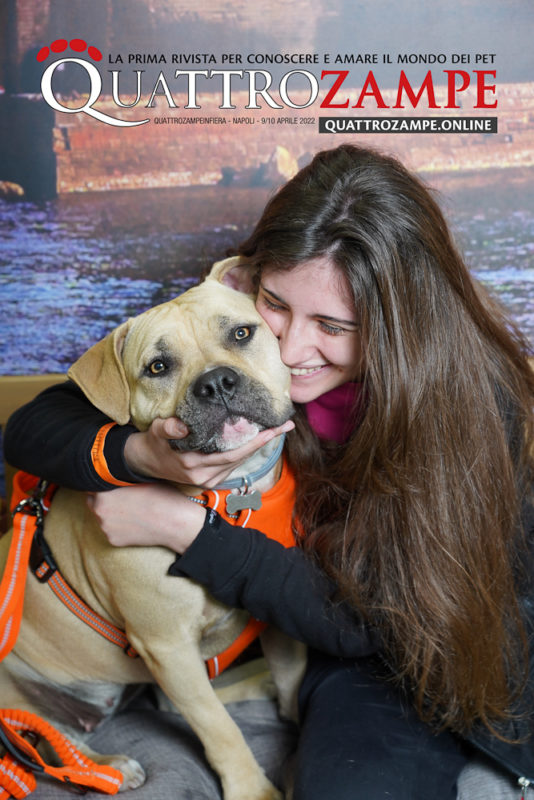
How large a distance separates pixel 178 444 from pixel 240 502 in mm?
321

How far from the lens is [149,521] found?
1899mm

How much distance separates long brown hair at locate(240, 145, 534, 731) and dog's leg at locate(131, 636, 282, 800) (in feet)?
1.42

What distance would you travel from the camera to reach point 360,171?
201 cm

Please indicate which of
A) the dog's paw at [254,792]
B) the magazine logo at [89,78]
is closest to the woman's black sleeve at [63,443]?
the dog's paw at [254,792]

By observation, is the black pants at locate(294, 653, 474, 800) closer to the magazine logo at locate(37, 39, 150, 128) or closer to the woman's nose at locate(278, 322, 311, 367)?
the woman's nose at locate(278, 322, 311, 367)

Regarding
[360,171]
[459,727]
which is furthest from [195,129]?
[459,727]

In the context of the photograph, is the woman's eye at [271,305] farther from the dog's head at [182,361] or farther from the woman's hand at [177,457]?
the woman's hand at [177,457]

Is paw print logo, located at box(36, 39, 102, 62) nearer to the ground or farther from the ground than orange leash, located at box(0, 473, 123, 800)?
farther from the ground

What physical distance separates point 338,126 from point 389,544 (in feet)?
5.45

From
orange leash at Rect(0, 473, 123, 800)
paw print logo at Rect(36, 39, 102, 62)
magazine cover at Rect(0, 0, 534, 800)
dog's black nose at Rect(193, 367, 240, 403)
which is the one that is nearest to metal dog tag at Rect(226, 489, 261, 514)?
dog's black nose at Rect(193, 367, 240, 403)

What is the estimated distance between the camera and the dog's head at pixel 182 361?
6.11 feet

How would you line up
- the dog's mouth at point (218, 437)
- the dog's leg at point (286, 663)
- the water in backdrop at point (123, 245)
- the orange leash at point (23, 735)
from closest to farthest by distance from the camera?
the dog's mouth at point (218, 437) → the orange leash at point (23, 735) → the dog's leg at point (286, 663) → the water in backdrop at point (123, 245)

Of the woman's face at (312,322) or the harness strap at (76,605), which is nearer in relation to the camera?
the woman's face at (312,322)

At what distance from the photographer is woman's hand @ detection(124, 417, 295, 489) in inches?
68.4
